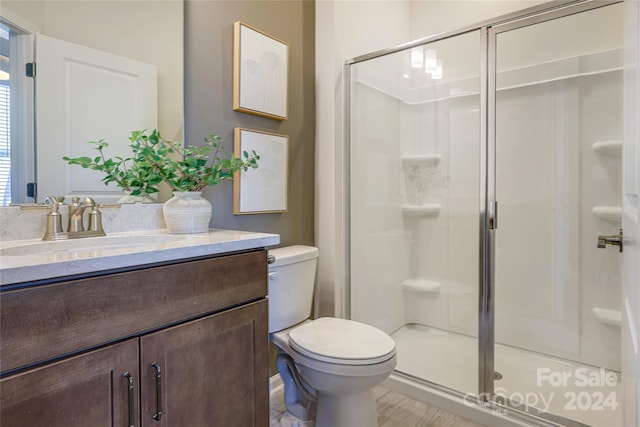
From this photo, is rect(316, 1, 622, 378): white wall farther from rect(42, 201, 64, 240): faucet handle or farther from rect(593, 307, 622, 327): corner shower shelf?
rect(42, 201, 64, 240): faucet handle

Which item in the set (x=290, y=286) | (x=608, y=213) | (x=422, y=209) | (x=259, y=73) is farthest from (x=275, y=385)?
(x=608, y=213)

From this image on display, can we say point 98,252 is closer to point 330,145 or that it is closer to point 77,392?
point 77,392

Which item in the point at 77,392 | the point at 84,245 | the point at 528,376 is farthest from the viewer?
the point at 528,376

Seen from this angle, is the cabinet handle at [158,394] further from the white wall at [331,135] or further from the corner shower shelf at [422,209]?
the corner shower shelf at [422,209]

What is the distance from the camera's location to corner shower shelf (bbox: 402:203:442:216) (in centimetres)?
252

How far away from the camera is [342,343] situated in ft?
4.64

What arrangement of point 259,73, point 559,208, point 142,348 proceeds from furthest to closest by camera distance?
point 559,208 → point 259,73 → point 142,348

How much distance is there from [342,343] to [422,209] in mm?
1416

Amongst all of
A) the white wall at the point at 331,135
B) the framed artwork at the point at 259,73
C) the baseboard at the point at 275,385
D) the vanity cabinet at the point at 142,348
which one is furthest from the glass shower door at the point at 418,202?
the vanity cabinet at the point at 142,348

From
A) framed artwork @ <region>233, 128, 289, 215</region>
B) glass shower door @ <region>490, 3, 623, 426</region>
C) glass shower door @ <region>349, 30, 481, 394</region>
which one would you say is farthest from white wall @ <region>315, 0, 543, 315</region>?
glass shower door @ <region>490, 3, 623, 426</region>

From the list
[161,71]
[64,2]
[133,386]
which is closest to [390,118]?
[161,71]

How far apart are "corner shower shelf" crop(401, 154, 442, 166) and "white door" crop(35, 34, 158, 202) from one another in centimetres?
170

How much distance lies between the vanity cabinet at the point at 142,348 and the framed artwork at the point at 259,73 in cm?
86

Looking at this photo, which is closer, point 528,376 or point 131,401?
point 131,401
